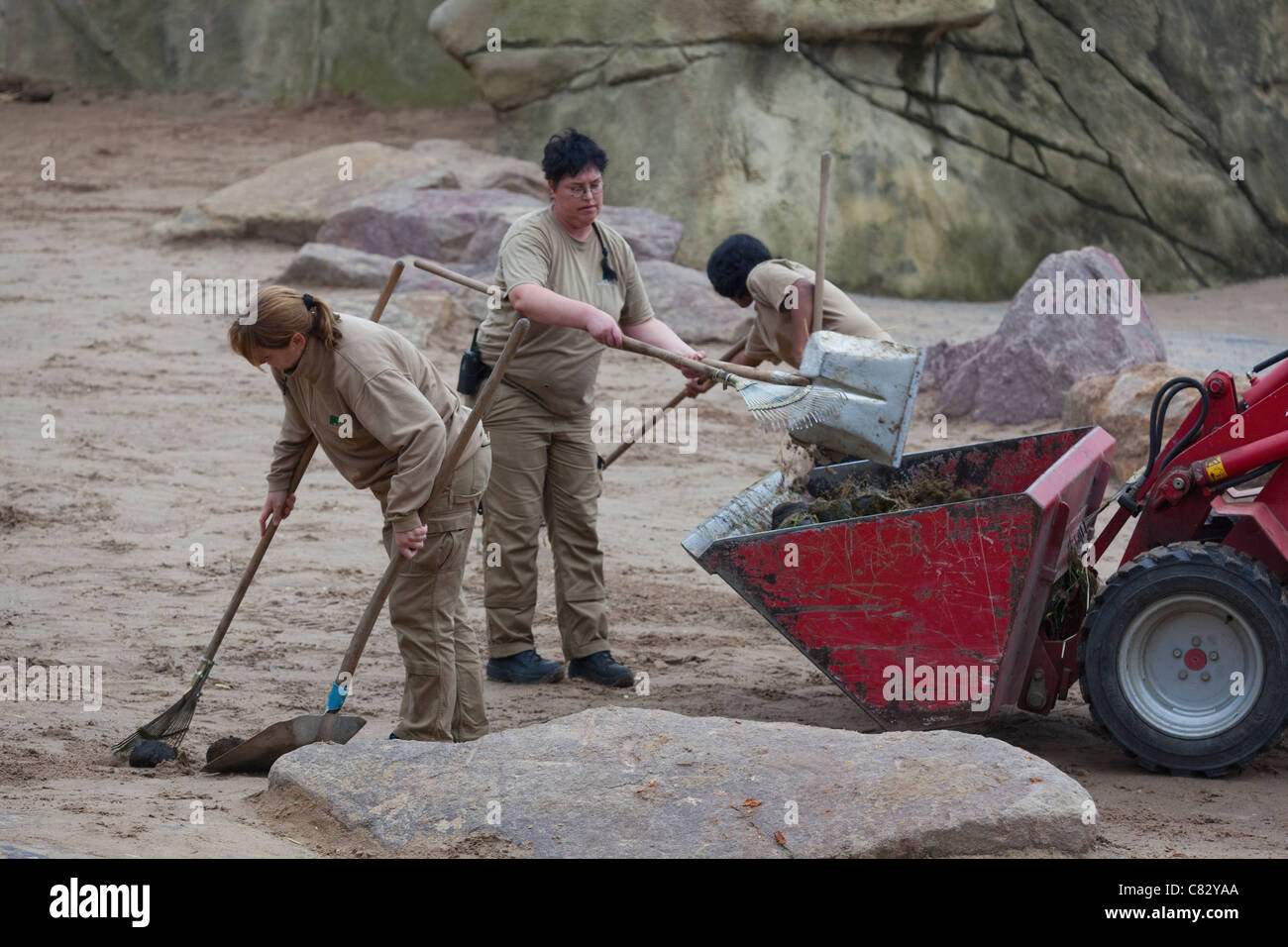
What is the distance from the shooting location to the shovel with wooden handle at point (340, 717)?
421cm

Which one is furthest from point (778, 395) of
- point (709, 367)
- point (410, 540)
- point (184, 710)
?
point (184, 710)

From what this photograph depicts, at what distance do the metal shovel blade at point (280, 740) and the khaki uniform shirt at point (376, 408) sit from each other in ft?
1.97

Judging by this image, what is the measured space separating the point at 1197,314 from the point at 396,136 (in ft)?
26.6

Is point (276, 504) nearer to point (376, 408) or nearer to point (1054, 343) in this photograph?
point (376, 408)

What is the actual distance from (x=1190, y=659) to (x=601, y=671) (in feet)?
6.76

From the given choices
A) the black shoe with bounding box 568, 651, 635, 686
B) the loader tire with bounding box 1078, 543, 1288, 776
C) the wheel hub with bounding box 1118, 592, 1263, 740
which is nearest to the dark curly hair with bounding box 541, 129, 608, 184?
the black shoe with bounding box 568, 651, 635, 686

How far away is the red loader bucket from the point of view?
434 centimetres

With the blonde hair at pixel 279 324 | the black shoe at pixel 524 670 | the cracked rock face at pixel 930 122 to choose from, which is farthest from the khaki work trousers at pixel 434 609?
the cracked rock face at pixel 930 122

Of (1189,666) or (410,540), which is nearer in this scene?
(410,540)

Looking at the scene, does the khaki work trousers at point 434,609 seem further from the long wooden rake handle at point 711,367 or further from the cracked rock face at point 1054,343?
the cracked rock face at point 1054,343

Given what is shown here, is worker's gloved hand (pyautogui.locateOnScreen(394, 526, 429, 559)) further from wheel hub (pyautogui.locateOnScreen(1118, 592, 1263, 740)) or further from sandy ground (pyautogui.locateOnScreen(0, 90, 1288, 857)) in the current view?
wheel hub (pyautogui.locateOnScreen(1118, 592, 1263, 740))

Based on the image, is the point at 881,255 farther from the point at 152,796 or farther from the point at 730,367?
the point at 152,796

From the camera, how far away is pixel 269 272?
11453 millimetres

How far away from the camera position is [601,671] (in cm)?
551
